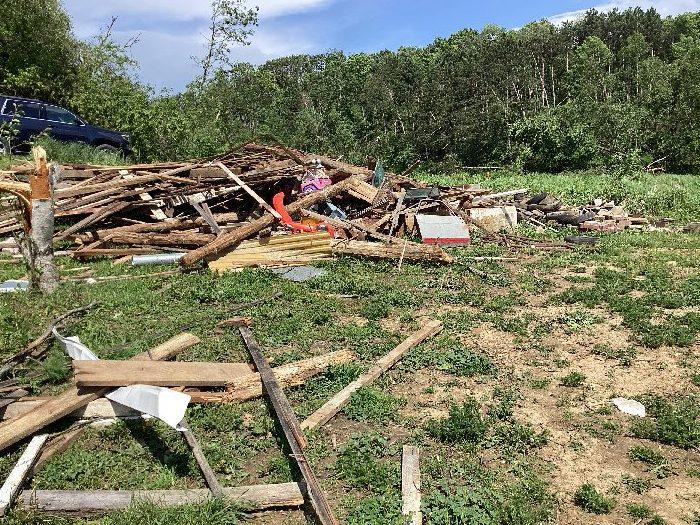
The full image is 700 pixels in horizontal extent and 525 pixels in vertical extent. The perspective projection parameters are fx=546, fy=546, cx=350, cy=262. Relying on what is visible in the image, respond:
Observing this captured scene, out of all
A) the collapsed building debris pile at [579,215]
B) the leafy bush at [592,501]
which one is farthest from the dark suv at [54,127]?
the leafy bush at [592,501]

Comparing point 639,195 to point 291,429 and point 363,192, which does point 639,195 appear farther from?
point 291,429

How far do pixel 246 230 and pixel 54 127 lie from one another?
1125 cm

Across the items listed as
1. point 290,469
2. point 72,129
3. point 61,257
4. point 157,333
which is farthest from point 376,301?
point 72,129

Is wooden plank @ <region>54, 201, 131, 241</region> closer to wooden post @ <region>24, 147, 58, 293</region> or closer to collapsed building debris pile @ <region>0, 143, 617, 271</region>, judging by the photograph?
collapsed building debris pile @ <region>0, 143, 617, 271</region>

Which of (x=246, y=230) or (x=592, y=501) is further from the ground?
(x=246, y=230)

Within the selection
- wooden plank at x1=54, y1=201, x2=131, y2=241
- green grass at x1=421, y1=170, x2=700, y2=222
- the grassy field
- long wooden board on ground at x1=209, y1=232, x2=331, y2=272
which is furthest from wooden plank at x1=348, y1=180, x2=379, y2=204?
green grass at x1=421, y1=170, x2=700, y2=222

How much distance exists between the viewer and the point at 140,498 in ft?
12.0

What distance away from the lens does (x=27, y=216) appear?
7.94 metres

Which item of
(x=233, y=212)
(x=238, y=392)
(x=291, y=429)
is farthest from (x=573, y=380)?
(x=233, y=212)

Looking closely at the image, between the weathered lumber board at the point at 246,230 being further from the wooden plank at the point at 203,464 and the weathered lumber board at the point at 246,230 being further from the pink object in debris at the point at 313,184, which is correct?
the wooden plank at the point at 203,464

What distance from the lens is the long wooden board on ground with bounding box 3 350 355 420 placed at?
4621mm

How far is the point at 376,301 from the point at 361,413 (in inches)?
126

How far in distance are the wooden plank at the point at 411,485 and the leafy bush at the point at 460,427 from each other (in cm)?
32

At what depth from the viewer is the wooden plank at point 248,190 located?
444 inches
